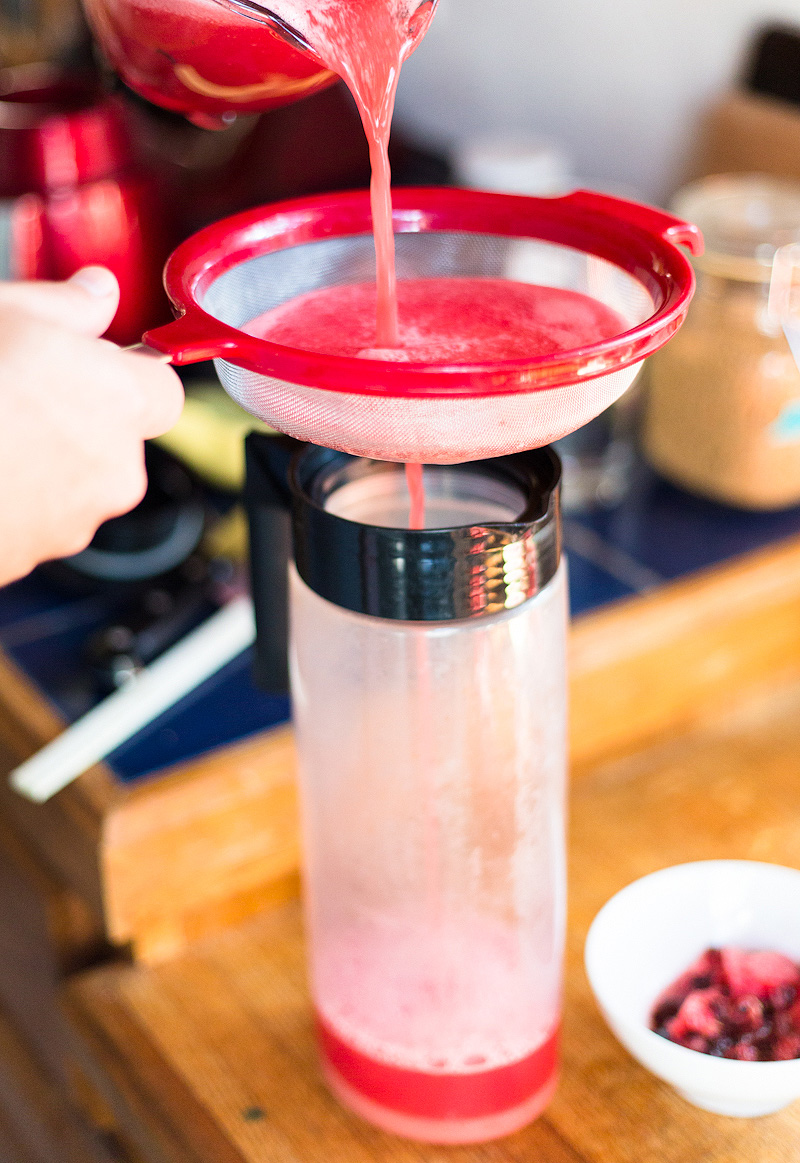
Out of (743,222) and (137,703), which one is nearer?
(137,703)

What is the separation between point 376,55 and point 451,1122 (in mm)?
604

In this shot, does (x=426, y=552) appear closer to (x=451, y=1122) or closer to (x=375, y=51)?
(x=375, y=51)

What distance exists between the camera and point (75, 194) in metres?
1.38

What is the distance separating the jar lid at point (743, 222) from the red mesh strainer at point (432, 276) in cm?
51

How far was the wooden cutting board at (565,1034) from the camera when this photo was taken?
734 millimetres

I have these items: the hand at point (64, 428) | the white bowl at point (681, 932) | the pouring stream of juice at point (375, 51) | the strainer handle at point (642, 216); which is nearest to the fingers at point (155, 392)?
the hand at point (64, 428)

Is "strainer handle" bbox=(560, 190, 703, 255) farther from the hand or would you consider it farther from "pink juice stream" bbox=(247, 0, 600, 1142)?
the hand

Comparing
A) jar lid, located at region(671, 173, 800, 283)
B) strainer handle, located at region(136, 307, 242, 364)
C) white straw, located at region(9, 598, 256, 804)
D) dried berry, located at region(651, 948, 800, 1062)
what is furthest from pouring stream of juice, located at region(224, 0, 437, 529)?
jar lid, located at region(671, 173, 800, 283)

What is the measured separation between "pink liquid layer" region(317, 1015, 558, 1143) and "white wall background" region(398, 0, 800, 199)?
1.31m

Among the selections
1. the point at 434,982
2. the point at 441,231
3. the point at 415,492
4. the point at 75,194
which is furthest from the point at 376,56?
the point at 75,194

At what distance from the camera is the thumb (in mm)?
562

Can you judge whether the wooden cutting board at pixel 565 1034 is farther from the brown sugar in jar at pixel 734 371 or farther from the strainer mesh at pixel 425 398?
the strainer mesh at pixel 425 398

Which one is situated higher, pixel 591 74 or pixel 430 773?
pixel 591 74

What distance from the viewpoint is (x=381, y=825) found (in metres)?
0.71
